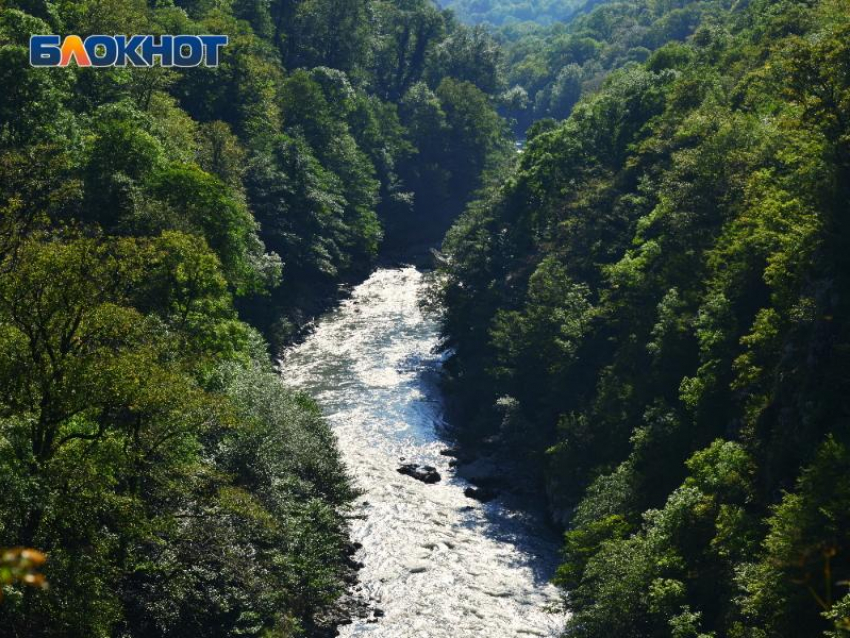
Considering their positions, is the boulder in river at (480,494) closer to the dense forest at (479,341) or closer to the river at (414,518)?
the river at (414,518)

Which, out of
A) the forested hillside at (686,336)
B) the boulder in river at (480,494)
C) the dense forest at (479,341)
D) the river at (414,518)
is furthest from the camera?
the boulder in river at (480,494)

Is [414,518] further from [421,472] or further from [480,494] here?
[421,472]

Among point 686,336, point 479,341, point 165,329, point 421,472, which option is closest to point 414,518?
point 421,472

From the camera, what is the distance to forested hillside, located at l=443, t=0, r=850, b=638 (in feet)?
115

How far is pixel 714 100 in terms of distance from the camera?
71.5 m

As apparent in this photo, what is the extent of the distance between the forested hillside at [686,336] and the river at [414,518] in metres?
3.11

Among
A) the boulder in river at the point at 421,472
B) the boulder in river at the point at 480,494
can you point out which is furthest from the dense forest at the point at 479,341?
the boulder in river at the point at 421,472

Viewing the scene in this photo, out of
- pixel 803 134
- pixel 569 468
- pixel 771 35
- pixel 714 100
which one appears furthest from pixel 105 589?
pixel 771 35

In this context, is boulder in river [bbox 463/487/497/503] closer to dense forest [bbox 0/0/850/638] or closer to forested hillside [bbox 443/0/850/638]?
forested hillside [bbox 443/0/850/638]

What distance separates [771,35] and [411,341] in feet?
147

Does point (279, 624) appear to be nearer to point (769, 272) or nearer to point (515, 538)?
point (515, 538)

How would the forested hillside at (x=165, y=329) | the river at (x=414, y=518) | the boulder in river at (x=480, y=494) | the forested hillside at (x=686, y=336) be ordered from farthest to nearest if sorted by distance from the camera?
the boulder in river at (x=480, y=494) → the river at (x=414, y=518) → the forested hillside at (x=686, y=336) → the forested hillside at (x=165, y=329)

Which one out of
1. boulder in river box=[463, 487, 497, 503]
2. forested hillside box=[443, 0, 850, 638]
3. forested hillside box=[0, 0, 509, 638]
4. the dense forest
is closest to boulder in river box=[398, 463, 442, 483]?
boulder in river box=[463, 487, 497, 503]

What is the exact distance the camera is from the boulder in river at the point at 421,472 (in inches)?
2285
